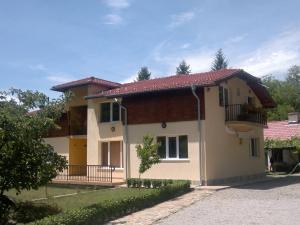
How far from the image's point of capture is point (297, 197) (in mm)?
17109

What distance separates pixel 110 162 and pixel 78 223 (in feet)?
46.9

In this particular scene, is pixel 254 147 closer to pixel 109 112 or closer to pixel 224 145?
pixel 224 145

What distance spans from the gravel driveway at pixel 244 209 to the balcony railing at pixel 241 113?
618cm

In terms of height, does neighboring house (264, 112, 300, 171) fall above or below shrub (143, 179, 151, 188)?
above

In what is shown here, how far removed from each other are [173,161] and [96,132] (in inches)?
248

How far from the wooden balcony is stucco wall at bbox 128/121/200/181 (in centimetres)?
297

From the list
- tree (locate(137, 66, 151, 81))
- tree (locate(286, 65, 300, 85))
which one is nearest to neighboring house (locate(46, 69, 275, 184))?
tree (locate(137, 66, 151, 81))

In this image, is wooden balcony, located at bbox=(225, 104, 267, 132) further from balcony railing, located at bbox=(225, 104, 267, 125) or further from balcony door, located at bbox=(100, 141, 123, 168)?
balcony door, located at bbox=(100, 141, 123, 168)

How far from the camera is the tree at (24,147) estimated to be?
12.7 m

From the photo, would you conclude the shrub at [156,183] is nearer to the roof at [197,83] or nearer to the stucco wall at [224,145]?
the stucco wall at [224,145]

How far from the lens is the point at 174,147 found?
2295 cm

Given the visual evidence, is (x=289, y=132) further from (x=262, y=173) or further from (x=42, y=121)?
(x=42, y=121)

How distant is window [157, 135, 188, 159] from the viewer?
22.6 meters

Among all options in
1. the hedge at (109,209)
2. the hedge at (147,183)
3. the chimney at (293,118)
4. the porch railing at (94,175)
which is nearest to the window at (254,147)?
the porch railing at (94,175)
